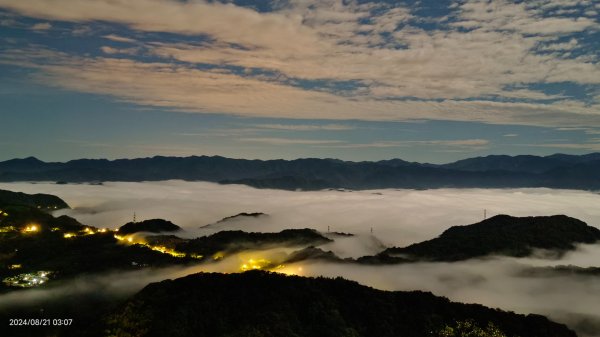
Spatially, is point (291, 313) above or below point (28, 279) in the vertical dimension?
above

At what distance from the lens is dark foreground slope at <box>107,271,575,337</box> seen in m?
126

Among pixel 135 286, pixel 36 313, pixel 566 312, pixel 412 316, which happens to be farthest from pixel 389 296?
pixel 36 313

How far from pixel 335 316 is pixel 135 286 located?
98185 mm

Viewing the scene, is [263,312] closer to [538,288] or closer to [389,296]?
[389,296]

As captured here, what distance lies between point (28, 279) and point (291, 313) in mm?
126060

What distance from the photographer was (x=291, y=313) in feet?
444

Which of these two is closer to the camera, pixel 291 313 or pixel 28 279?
pixel 291 313

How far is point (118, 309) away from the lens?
13100 centimetres

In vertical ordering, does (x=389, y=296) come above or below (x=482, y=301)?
above

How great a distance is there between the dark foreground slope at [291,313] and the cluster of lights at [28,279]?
7150 centimetres

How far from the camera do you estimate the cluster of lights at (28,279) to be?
18112 centimetres

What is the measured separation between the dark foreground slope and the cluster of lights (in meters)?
71.5

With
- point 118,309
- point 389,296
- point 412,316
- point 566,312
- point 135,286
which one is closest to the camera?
point 118,309

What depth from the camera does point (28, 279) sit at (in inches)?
7328
